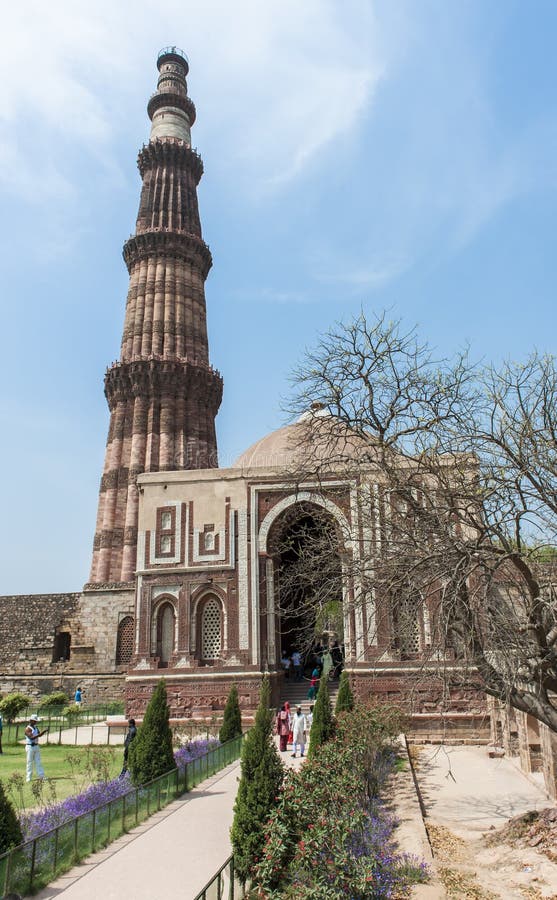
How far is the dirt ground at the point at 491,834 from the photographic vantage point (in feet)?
22.8

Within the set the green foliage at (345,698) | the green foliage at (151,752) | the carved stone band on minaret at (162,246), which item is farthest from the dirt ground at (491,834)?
the carved stone band on minaret at (162,246)

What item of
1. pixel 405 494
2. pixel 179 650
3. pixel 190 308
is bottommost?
pixel 179 650

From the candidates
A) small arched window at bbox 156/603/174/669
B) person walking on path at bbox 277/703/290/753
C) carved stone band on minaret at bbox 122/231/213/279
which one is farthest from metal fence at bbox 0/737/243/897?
carved stone band on minaret at bbox 122/231/213/279

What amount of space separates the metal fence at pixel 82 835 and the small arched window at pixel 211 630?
737 cm

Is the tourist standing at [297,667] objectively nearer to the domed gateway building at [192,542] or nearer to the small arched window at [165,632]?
the domed gateway building at [192,542]

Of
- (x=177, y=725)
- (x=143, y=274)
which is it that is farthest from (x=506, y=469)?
(x=143, y=274)

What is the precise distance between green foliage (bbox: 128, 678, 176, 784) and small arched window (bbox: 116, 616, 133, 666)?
1548 cm

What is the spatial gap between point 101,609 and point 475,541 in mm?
22020

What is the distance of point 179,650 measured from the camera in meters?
19.3

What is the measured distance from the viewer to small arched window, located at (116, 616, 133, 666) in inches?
1038

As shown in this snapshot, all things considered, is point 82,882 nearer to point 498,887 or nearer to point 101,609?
point 498,887

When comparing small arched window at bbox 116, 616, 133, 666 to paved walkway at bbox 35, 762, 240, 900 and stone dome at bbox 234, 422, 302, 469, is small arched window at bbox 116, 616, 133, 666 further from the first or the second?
paved walkway at bbox 35, 762, 240, 900

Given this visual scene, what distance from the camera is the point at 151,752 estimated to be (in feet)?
36.1

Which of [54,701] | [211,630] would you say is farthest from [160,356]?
[211,630]
